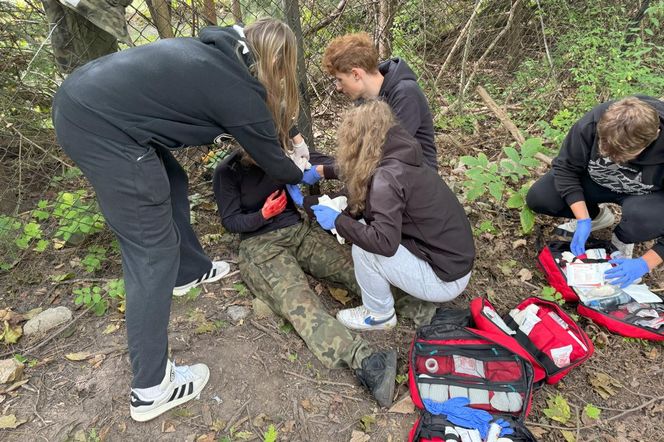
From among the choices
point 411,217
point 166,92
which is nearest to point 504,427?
point 411,217

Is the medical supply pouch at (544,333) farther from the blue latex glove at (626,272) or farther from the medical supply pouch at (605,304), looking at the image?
the blue latex glove at (626,272)

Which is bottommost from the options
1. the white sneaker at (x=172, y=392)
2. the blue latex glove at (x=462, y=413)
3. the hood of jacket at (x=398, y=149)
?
the blue latex glove at (x=462, y=413)

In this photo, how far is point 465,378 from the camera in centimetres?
207

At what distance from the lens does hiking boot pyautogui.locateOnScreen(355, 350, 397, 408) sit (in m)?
2.03

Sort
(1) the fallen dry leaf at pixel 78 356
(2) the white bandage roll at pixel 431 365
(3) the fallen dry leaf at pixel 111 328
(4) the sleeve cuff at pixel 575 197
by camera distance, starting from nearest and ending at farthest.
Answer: (2) the white bandage roll at pixel 431 365, (1) the fallen dry leaf at pixel 78 356, (3) the fallen dry leaf at pixel 111 328, (4) the sleeve cuff at pixel 575 197

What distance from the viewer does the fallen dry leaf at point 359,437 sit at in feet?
6.32

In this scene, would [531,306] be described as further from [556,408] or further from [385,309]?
[385,309]

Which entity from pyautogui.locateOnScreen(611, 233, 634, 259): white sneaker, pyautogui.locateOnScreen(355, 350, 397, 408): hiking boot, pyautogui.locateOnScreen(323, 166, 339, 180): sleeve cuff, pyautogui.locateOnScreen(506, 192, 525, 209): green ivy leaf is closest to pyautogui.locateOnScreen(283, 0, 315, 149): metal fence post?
pyautogui.locateOnScreen(323, 166, 339, 180): sleeve cuff

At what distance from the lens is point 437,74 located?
5137mm

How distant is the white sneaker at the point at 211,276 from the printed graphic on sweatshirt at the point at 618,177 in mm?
2423

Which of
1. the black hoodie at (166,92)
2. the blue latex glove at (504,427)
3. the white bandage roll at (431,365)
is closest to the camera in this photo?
the black hoodie at (166,92)

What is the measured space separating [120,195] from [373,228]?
1.11 m

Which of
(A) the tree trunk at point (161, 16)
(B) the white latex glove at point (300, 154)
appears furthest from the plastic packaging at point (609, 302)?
(A) the tree trunk at point (161, 16)

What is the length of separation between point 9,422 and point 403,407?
71.5 inches
